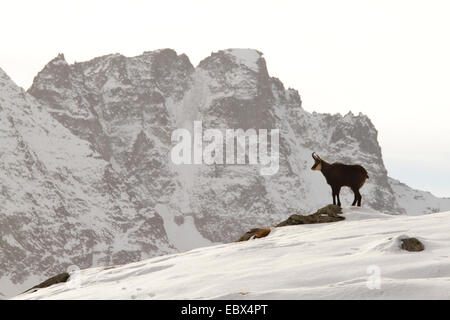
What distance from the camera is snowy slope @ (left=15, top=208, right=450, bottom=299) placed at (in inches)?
385

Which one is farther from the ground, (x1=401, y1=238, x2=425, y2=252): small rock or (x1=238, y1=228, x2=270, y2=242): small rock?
(x1=401, y1=238, x2=425, y2=252): small rock

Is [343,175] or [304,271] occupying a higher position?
[343,175]

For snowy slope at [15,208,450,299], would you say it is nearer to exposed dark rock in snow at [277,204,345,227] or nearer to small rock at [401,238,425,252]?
small rock at [401,238,425,252]

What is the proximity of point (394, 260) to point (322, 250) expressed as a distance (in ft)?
7.00

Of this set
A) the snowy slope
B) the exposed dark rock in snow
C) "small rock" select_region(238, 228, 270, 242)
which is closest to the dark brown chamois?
the exposed dark rock in snow

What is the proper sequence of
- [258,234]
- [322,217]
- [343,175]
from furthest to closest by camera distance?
[343,175], [322,217], [258,234]

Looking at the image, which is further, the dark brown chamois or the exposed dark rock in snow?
the dark brown chamois

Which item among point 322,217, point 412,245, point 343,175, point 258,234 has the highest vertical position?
point 343,175

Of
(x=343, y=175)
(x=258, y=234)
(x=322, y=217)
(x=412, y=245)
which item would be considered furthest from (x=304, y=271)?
(x=343, y=175)

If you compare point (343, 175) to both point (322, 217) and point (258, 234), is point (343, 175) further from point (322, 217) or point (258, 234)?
point (258, 234)

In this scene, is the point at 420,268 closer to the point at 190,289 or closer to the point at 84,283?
the point at 190,289

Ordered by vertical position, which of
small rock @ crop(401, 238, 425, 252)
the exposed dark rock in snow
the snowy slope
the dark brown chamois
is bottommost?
the snowy slope

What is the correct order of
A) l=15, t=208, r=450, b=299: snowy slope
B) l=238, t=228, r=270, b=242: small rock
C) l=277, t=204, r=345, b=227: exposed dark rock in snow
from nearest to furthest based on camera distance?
1. l=15, t=208, r=450, b=299: snowy slope
2. l=238, t=228, r=270, b=242: small rock
3. l=277, t=204, r=345, b=227: exposed dark rock in snow

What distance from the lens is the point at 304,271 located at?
11.2 metres
